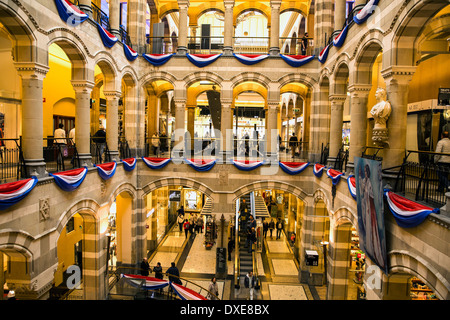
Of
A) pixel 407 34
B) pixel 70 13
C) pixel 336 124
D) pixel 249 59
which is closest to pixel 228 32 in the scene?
pixel 249 59

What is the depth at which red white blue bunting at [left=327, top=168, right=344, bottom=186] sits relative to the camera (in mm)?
11339

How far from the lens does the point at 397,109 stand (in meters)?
8.36

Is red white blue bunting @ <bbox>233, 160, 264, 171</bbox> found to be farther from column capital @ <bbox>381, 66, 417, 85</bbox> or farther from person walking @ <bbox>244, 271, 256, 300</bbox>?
column capital @ <bbox>381, 66, 417, 85</bbox>

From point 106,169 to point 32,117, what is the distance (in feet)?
13.2

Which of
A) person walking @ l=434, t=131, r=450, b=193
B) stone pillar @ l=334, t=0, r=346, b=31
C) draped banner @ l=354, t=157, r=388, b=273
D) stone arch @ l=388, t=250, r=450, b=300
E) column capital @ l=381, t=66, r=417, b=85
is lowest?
stone arch @ l=388, t=250, r=450, b=300

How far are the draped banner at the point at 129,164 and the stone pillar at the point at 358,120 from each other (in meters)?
9.74

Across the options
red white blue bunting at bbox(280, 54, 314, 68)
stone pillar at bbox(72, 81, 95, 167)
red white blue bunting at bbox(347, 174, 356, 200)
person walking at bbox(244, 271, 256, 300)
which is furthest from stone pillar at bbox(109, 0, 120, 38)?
person walking at bbox(244, 271, 256, 300)

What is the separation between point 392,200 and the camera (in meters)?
7.17

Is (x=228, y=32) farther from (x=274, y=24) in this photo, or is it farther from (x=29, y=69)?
(x=29, y=69)

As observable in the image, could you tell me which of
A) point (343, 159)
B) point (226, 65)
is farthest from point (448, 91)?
point (226, 65)

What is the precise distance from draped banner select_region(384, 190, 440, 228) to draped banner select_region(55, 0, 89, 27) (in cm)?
1070

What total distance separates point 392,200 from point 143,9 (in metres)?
15.0

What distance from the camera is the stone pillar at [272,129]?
1631 centimetres
